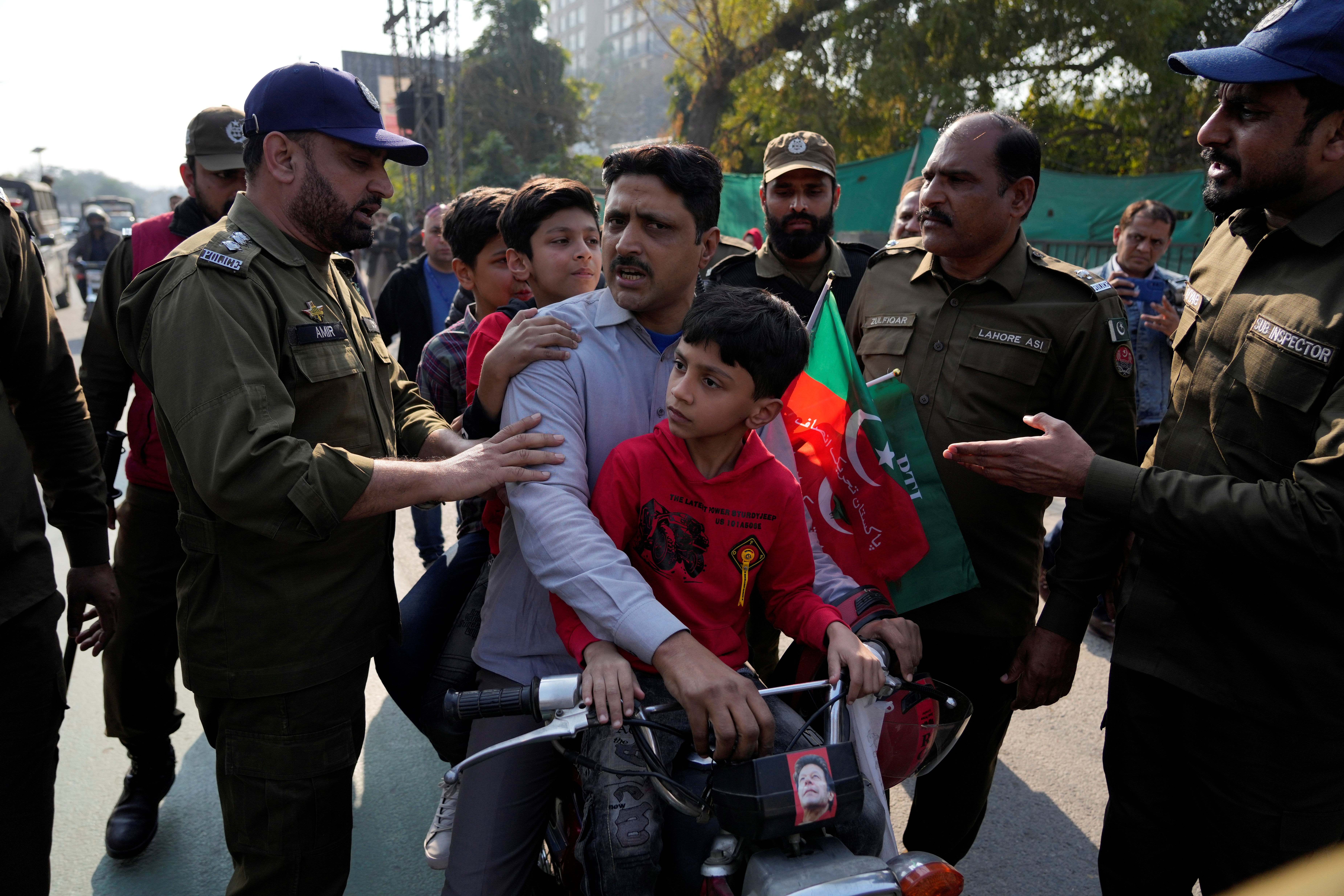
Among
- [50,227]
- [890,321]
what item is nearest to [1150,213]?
[890,321]

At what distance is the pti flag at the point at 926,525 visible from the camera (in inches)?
98.5

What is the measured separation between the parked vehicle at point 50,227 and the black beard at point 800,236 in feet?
51.4

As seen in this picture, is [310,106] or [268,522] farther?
[310,106]

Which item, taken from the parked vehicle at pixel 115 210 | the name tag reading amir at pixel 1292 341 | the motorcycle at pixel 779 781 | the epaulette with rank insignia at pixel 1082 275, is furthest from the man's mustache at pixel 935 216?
the parked vehicle at pixel 115 210

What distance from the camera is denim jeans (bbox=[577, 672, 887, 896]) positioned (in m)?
1.67

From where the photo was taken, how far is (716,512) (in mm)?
1937

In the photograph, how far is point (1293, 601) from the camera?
201cm

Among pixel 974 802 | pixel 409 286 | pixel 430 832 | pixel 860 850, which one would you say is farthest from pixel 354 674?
pixel 409 286

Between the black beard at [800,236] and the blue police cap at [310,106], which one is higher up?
the blue police cap at [310,106]

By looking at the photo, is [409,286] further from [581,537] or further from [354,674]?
[581,537]

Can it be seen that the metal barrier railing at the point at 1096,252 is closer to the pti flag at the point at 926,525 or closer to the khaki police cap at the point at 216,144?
the pti flag at the point at 926,525

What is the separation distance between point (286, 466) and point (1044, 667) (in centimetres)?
211

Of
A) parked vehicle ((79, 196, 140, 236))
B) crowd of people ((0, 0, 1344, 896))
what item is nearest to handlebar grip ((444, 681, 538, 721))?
crowd of people ((0, 0, 1344, 896))

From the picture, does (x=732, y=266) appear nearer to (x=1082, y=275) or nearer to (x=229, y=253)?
(x=1082, y=275)
